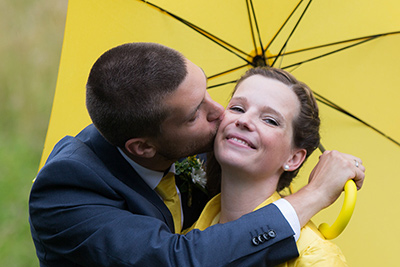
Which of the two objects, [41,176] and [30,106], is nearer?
[41,176]

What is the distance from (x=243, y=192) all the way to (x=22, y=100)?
4.62 m

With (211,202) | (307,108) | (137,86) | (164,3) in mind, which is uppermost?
(164,3)

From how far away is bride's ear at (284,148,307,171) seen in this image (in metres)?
2.99

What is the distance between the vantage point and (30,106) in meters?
6.73

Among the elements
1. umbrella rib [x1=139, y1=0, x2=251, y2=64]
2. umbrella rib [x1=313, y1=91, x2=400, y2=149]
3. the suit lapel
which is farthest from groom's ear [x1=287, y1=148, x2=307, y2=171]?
umbrella rib [x1=139, y1=0, x2=251, y2=64]

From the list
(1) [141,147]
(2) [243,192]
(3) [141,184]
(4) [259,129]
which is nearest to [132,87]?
(1) [141,147]

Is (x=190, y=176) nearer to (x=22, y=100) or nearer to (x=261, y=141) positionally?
(x=261, y=141)

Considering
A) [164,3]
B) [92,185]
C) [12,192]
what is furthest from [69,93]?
[12,192]

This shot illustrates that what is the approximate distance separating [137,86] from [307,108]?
960 millimetres

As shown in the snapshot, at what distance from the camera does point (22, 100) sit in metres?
6.76

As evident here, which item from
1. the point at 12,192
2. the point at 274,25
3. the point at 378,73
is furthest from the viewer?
the point at 12,192

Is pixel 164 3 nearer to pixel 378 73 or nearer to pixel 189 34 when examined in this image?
pixel 189 34

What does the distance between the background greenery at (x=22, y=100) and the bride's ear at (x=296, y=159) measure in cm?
341

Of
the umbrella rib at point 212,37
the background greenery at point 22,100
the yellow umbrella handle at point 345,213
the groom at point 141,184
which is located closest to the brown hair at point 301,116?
the groom at point 141,184
